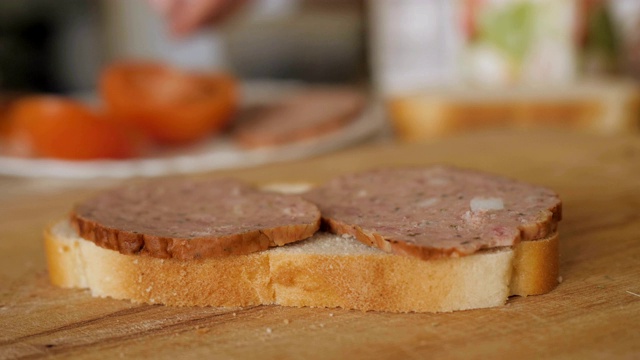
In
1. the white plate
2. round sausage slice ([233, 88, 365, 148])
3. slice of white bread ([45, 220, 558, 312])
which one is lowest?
the white plate

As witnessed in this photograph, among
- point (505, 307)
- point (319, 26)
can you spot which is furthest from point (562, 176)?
point (319, 26)

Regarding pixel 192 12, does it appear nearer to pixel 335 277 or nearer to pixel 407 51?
pixel 407 51

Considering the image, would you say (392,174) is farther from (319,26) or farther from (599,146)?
(319,26)

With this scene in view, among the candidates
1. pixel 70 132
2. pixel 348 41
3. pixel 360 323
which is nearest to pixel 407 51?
pixel 348 41

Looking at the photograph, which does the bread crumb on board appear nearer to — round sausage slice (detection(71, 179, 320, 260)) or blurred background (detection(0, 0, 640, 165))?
round sausage slice (detection(71, 179, 320, 260))

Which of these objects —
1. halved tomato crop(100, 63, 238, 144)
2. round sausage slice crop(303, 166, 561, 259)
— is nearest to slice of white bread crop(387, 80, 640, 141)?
halved tomato crop(100, 63, 238, 144)

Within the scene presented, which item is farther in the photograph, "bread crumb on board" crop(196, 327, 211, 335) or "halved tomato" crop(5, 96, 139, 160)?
"halved tomato" crop(5, 96, 139, 160)

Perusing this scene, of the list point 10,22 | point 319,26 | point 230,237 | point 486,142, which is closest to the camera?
point 230,237
